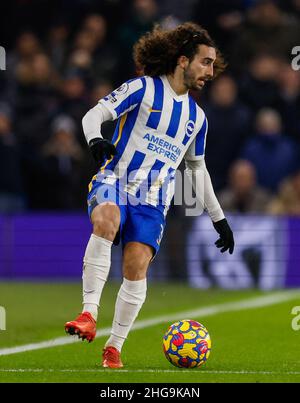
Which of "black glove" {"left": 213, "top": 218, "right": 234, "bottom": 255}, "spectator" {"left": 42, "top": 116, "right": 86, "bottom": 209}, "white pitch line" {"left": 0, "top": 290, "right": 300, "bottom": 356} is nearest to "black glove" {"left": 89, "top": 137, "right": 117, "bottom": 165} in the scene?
"black glove" {"left": 213, "top": 218, "right": 234, "bottom": 255}

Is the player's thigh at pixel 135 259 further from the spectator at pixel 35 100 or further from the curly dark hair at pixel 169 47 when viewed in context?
the spectator at pixel 35 100

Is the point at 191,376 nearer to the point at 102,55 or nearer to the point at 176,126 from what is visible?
the point at 176,126

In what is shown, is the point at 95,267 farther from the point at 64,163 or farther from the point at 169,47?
the point at 64,163

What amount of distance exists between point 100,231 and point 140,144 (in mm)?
703

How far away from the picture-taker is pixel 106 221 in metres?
6.96

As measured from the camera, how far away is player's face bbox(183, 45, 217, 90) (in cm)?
737

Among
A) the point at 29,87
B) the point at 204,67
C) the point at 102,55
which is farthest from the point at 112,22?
the point at 204,67

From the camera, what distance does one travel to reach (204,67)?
7.38 meters

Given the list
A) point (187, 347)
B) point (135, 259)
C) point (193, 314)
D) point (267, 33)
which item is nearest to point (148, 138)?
point (135, 259)

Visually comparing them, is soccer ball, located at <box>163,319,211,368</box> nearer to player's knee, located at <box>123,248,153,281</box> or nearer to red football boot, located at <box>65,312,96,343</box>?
player's knee, located at <box>123,248,153,281</box>

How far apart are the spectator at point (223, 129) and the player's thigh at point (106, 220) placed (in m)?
8.80
